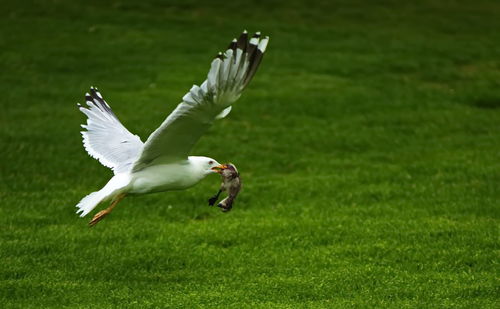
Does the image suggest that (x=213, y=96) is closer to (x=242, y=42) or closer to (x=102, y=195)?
(x=242, y=42)

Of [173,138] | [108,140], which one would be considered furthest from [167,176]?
[108,140]

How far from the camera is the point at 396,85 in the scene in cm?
1423

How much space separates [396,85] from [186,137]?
356 inches

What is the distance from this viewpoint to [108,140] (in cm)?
732

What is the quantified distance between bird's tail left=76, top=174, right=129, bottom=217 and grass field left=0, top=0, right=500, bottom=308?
111 centimetres

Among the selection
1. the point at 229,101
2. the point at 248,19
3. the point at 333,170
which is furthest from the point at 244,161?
the point at 248,19

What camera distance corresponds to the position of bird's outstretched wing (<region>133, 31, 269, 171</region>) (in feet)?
16.6

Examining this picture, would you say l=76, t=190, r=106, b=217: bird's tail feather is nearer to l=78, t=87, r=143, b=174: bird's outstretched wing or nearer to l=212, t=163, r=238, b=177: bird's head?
l=78, t=87, r=143, b=174: bird's outstretched wing

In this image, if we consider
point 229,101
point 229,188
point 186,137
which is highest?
point 229,101

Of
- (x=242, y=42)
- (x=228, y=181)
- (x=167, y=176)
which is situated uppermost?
(x=242, y=42)

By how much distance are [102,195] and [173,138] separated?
0.74m

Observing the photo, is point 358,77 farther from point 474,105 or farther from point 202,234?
point 202,234

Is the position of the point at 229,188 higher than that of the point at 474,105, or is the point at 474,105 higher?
the point at 229,188

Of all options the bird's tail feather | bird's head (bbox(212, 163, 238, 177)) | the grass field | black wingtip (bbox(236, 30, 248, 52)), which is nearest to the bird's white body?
bird's head (bbox(212, 163, 238, 177))
